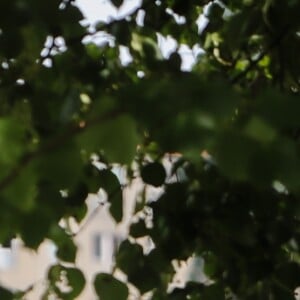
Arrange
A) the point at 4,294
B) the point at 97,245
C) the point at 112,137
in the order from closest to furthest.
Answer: the point at 112,137
the point at 4,294
the point at 97,245

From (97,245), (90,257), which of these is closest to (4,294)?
(90,257)

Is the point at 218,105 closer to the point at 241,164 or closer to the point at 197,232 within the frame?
the point at 241,164

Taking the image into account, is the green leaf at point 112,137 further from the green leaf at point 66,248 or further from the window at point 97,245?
the window at point 97,245

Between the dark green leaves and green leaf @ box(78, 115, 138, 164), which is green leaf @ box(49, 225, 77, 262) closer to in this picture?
the dark green leaves

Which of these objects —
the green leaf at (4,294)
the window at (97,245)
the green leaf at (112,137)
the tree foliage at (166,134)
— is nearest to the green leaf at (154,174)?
the tree foliage at (166,134)

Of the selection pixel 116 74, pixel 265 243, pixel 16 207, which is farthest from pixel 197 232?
pixel 16 207

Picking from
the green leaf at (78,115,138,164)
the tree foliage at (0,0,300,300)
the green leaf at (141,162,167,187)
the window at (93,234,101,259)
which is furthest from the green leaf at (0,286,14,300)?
the window at (93,234,101,259)

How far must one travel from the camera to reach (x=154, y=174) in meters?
0.99

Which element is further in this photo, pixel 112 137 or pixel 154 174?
pixel 154 174

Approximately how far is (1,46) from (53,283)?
37 centimetres

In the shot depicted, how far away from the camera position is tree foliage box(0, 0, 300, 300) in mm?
481

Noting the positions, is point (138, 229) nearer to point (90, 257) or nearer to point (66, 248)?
point (66, 248)

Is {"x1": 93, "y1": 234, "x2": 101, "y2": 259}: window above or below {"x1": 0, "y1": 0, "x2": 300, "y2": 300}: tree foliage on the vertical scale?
below

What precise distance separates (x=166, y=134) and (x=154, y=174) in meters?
0.47
